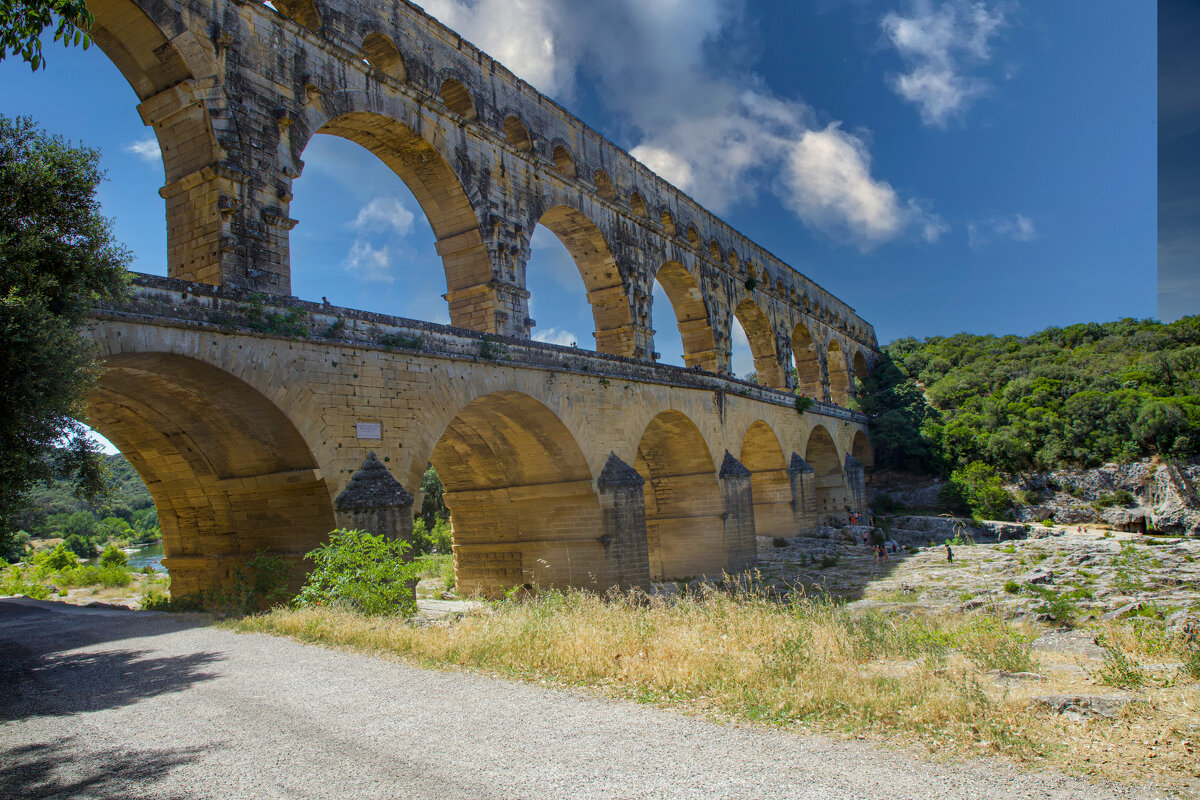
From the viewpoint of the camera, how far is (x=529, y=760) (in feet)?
13.2

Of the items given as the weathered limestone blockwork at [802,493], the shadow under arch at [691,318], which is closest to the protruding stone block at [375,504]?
→ the shadow under arch at [691,318]

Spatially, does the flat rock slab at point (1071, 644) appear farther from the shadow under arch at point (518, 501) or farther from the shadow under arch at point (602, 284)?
the shadow under arch at point (602, 284)

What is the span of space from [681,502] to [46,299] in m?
14.5

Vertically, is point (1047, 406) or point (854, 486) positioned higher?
point (1047, 406)

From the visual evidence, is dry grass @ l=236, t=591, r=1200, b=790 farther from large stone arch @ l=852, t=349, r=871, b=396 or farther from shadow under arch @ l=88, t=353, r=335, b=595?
large stone arch @ l=852, t=349, r=871, b=396

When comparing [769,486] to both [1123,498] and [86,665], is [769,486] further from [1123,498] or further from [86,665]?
[86,665]

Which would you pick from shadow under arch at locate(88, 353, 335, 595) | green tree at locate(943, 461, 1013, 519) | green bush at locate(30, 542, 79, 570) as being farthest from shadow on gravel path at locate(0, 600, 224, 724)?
green tree at locate(943, 461, 1013, 519)

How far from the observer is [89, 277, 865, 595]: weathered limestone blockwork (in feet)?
29.2

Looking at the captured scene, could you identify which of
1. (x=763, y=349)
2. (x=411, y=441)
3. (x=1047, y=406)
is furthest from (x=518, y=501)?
(x=1047, y=406)

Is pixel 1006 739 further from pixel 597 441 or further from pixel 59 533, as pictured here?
pixel 59 533

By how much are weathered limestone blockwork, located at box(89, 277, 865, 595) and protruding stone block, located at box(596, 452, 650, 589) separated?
0.13ft

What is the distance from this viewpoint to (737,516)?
18.7 meters

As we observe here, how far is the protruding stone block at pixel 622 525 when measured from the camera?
14201 mm

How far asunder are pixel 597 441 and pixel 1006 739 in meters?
10.8
